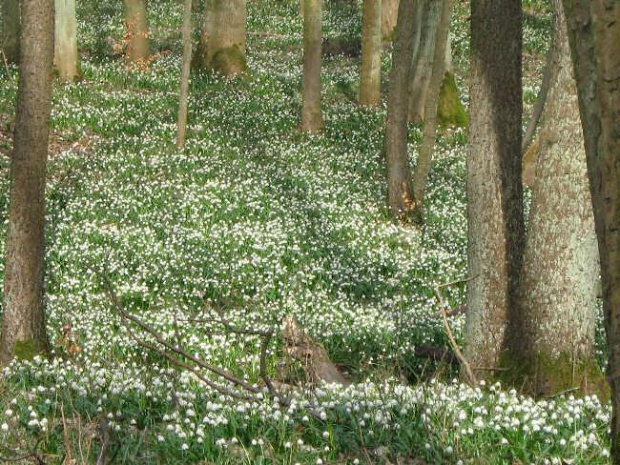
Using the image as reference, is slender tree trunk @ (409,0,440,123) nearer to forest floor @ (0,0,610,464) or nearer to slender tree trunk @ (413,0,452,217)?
forest floor @ (0,0,610,464)

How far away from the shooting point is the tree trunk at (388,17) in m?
28.5

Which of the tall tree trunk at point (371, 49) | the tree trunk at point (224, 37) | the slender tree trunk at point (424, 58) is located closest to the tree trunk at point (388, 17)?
the tree trunk at point (224, 37)

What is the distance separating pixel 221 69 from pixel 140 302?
13.4 meters

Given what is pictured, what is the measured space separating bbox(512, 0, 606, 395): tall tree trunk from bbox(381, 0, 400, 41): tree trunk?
22.5 meters

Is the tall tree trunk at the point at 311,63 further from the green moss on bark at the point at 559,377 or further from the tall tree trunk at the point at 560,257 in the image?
the green moss on bark at the point at 559,377

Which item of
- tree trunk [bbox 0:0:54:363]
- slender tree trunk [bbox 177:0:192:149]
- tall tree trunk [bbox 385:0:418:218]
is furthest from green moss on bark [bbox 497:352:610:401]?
slender tree trunk [bbox 177:0:192:149]

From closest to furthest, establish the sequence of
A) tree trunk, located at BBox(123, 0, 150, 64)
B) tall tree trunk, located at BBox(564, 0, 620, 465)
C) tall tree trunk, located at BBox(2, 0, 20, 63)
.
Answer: tall tree trunk, located at BBox(564, 0, 620, 465) → tall tree trunk, located at BBox(2, 0, 20, 63) → tree trunk, located at BBox(123, 0, 150, 64)

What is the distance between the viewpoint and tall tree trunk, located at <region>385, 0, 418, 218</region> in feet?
44.9

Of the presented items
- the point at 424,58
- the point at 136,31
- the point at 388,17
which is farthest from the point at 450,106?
the point at 388,17

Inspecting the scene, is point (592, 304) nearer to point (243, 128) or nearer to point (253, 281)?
point (253, 281)

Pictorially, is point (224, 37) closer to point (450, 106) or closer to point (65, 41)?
point (65, 41)

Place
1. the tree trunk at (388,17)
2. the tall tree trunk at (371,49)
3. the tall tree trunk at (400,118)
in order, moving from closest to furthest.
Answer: the tall tree trunk at (400,118)
the tall tree trunk at (371,49)
the tree trunk at (388,17)

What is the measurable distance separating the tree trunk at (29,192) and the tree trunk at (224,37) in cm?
1519

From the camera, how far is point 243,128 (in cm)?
1912
